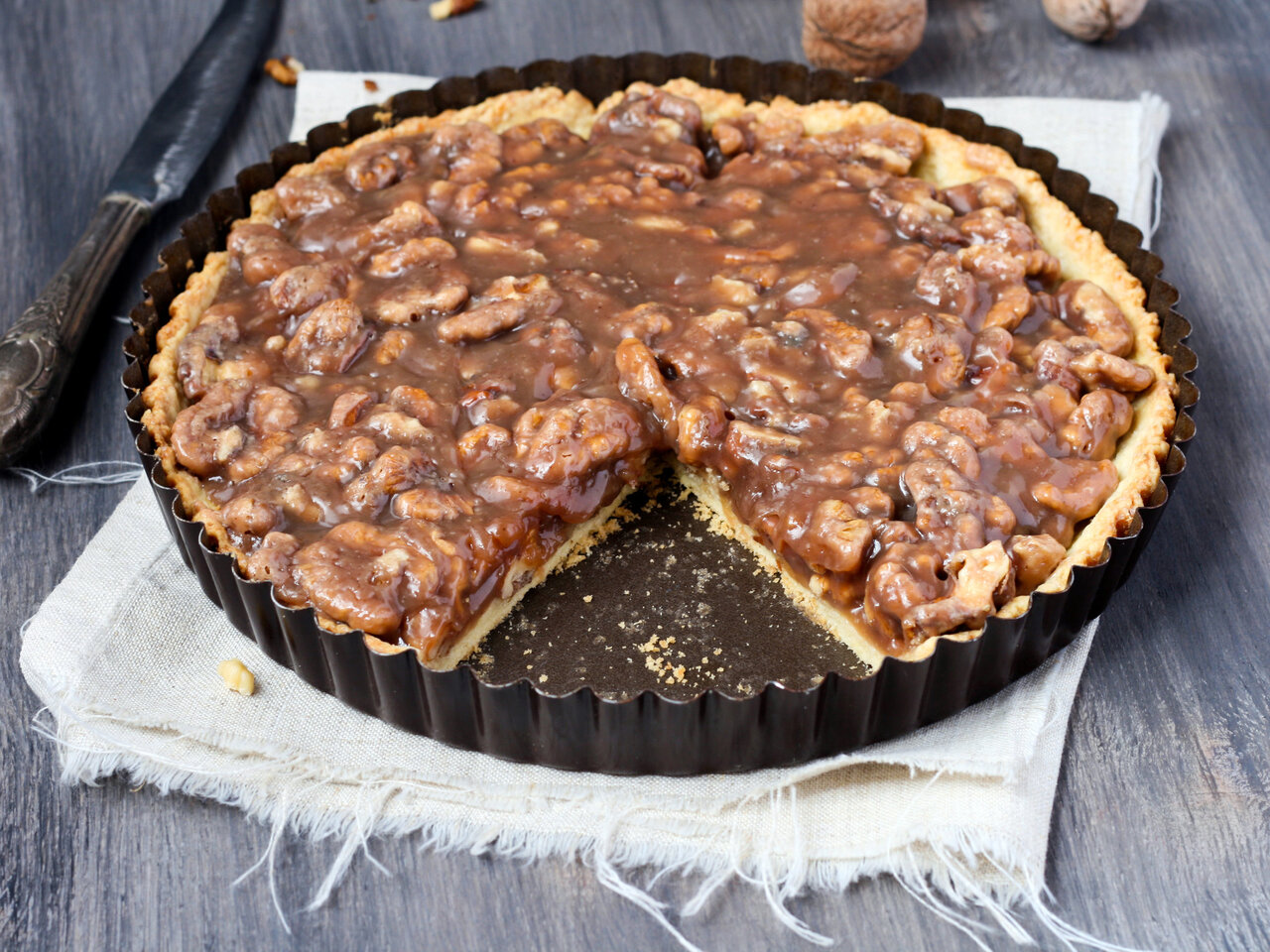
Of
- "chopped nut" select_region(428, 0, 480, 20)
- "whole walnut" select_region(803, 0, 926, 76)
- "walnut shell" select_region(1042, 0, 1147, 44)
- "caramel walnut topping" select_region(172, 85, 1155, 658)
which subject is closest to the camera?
"caramel walnut topping" select_region(172, 85, 1155, 658)

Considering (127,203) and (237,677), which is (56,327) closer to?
(127,203)

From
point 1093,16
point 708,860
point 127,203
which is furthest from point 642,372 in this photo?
point 1093,16

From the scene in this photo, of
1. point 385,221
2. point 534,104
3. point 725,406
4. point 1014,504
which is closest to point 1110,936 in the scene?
point 1014,504

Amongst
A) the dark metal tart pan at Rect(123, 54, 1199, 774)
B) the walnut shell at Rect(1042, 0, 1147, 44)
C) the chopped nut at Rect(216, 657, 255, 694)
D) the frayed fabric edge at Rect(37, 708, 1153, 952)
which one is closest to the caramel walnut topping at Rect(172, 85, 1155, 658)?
the dark metal tart pan at Rect(123, 54, 1199, 774)

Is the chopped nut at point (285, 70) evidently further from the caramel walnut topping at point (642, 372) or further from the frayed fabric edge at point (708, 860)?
the frayed fabric edge at point (708, 860)

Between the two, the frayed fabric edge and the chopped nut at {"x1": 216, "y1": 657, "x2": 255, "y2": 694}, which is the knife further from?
the frayed fabric edge

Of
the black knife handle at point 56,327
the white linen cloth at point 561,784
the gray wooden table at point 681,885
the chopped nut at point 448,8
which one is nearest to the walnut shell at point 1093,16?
the gray wooden table at point 681,885

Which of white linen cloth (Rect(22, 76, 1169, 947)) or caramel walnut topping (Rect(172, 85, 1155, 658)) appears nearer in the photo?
white linen cloth (Rect(22, 76, 1169, 947))
